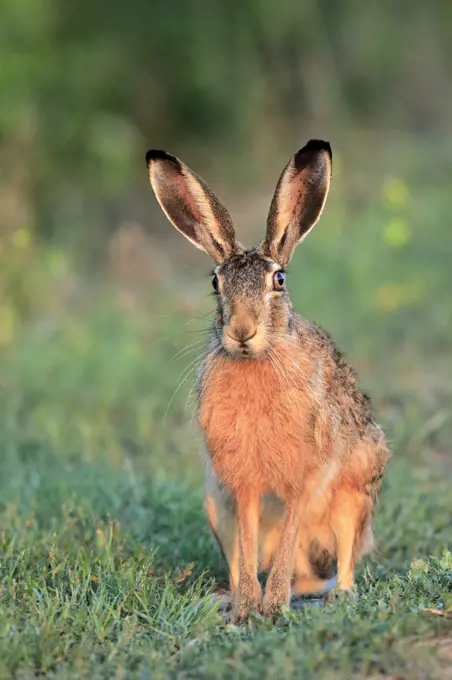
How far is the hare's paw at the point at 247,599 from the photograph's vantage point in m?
4.61

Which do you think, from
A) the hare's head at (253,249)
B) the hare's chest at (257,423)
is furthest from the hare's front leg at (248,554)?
the hare's head at (253,249)

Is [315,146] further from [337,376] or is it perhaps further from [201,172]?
[201,172]

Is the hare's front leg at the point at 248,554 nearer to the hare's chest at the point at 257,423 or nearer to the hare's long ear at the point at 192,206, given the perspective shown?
the hare's chest at the point at 257,423

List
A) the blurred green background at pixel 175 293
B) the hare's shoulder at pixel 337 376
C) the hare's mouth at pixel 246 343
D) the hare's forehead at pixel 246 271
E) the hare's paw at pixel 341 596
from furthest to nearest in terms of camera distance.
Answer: the hare's shoulder at pixel 337 376 → the hare's forehead at pixel 246 271 → the hare's mouth at pixel 246 343 → the hare's paw at pixel 341 596 → the blurred green background at pixel 175 293

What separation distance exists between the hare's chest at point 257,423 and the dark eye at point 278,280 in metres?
0.32

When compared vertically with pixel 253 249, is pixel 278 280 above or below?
below

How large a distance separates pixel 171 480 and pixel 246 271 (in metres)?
2.37

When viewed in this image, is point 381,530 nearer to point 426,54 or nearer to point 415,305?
point 415,305

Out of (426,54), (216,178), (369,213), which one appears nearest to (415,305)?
(369,213)

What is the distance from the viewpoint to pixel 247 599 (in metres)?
4.65

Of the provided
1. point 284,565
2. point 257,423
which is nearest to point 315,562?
point 284,565

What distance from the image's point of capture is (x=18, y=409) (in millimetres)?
7941

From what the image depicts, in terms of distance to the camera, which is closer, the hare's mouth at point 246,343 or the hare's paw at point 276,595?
the hare's mouth at point 246,343

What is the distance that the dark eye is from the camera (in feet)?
15.3
